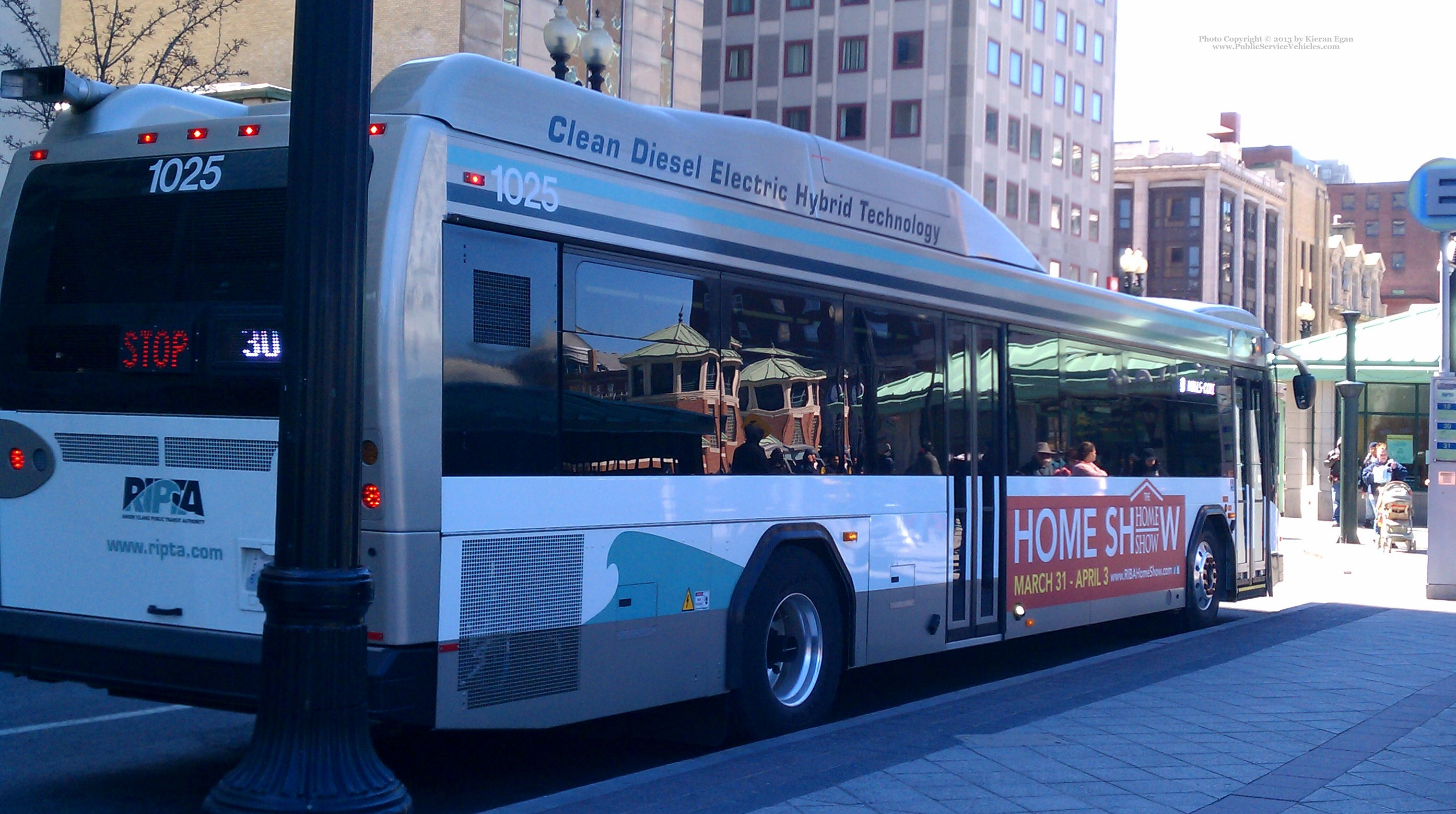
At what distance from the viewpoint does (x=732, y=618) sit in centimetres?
793

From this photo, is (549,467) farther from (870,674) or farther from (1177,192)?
(1177,192)

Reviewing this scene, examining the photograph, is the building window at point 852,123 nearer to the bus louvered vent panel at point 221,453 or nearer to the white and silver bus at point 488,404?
the white and silver bus at point 488,404

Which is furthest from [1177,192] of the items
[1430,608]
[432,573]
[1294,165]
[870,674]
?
[432,573]

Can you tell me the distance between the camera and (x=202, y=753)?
805 cm

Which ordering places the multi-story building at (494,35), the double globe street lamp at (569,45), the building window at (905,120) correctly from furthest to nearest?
1. the building window at (905,120)
2. the multi-story building at (494,35)
3. the double globe street lamp at (569,45)

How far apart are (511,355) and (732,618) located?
2155 mm

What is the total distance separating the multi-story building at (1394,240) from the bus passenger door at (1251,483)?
125672 millimetres

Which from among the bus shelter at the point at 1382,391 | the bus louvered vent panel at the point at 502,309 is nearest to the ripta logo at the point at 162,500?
the bus louvered vent panel at the point at 502,309

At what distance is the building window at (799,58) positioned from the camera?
203ft

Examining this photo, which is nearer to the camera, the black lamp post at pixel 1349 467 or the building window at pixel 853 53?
the black lamp post at pixel 1349 467

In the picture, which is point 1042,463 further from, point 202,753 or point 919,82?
point 919,82

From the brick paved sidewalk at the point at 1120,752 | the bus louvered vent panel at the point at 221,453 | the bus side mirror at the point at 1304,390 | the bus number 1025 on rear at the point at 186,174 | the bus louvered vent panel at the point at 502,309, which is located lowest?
the brick paved sidewalk at the point at 1120,752

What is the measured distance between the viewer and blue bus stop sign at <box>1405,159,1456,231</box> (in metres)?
16.6

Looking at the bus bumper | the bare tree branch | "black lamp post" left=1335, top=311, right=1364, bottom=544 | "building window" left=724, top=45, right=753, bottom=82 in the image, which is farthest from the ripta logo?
"building window" left=724, top=45, right=753, bottom=82
